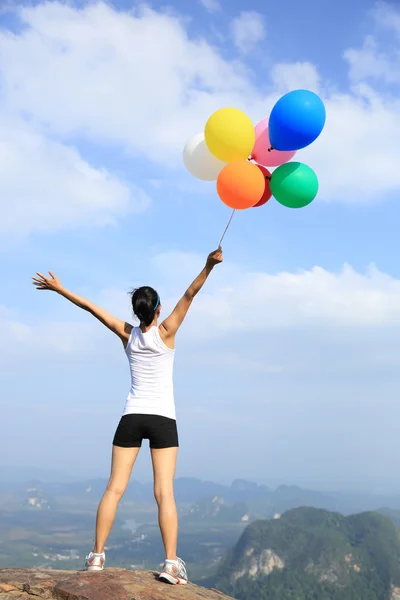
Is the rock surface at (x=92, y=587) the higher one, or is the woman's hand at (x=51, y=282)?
the woman's hand at (x=51, y=282)

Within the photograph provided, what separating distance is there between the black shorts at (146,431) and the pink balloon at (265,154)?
3.97 meters

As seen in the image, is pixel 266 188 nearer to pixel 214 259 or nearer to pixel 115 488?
pixel 214 259

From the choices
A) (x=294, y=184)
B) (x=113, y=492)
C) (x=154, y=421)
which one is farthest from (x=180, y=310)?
(x=294, y=184)

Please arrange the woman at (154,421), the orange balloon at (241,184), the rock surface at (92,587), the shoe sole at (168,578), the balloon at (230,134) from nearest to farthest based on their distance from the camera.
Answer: the rock surface at (92,587) → the shoe sole at (168,578) → the woman at (154,421) → the orange balloon at (241,184) → the balloon at (230,134)

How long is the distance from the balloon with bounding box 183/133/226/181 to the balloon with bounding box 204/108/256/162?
0.39 metres

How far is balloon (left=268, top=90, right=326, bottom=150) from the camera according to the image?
8.31m

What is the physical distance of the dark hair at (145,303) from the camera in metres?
7.38

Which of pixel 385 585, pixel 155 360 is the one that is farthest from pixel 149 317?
pixel 385 585

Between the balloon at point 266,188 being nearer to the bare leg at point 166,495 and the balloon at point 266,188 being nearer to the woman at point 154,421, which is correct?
the woman at point 154,421

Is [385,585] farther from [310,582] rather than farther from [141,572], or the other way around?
[141,572]

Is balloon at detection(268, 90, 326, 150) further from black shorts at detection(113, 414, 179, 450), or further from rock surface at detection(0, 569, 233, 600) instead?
rock surface at detection(0, 569, 233, 600)

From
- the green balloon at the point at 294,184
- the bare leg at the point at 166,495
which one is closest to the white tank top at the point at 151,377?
the bare leg at the point at 166,495

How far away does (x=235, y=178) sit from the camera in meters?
8.22

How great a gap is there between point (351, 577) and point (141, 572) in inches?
7990
